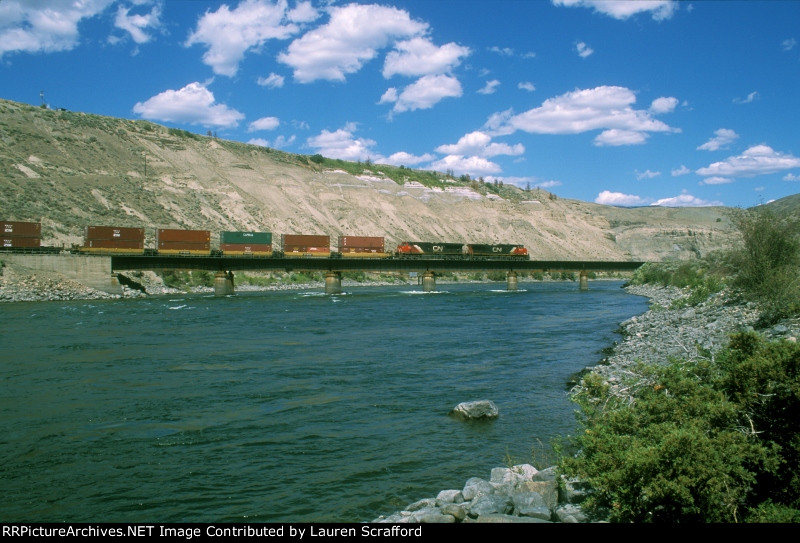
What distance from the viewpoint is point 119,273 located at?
168 feet

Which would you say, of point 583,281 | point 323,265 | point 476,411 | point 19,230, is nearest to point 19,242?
point 19,230

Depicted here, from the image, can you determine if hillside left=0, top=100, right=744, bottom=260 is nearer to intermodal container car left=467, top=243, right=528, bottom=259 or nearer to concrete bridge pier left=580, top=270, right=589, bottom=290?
concrete bridge pier left=580, top=270, right=589, bottom=290

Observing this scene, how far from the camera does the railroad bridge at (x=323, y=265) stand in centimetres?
5100

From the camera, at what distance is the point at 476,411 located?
12.1 metres

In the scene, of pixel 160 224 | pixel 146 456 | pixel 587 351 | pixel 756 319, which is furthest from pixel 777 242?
pixel 160 224

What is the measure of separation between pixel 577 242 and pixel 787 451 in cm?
13124

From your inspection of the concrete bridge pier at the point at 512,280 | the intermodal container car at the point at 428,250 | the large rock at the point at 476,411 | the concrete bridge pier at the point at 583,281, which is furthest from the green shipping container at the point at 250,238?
the large rock at the point at 476,411

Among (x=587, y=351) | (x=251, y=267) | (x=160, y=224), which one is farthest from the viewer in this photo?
(x=160, y=224)

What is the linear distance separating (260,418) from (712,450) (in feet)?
30.2

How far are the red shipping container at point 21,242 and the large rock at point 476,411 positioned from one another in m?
49.5

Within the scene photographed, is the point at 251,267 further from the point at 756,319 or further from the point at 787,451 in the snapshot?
the point at 787,451

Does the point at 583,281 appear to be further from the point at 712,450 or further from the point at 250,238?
the point at 712,450

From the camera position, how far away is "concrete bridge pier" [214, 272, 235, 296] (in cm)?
5344

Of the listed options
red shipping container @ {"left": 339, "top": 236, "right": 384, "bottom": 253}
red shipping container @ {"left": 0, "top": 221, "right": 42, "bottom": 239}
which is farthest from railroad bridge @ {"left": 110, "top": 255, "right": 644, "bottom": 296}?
red shipping container @ {"left": 0, "top": 221, "right": 42, "bottom": 239}
